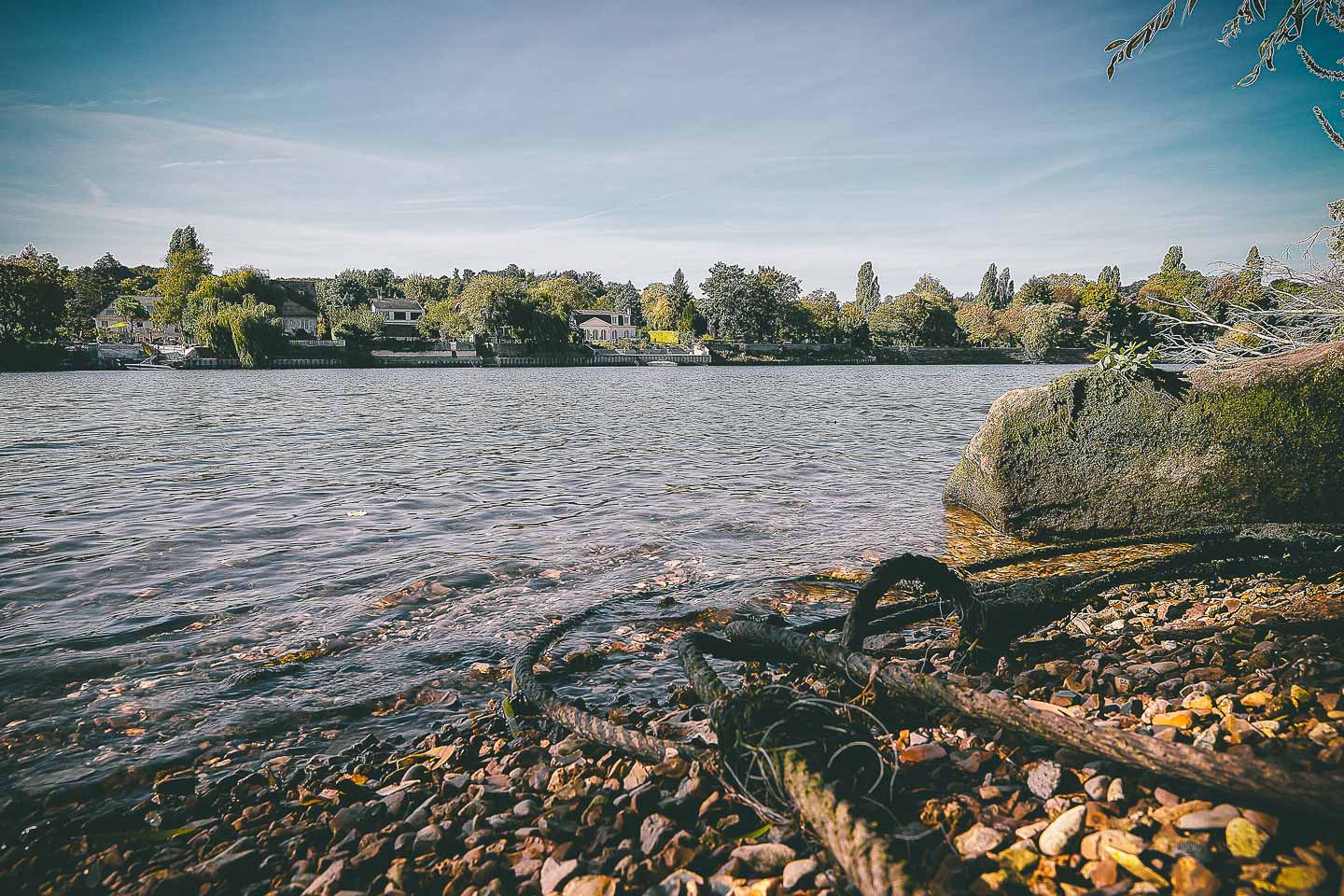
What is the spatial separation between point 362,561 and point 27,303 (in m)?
103

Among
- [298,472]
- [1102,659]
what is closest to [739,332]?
[298,472]

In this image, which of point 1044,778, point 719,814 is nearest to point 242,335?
point 719,814

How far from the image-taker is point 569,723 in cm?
413

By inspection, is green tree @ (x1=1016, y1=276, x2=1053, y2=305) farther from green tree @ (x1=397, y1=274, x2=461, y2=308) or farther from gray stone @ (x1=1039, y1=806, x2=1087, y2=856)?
gray stone @ (x1=1039, y1=806, x2=1087, y2=856)

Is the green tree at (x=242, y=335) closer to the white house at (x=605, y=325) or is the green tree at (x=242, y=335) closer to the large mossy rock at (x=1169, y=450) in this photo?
the white house at (x=605, y=325)

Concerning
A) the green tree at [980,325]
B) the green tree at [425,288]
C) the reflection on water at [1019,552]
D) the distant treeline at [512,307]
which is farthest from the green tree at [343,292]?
the reflection on water at [1019,552]

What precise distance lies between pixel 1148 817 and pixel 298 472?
1656 centimetres

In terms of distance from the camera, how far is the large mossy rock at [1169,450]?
751 centimetres

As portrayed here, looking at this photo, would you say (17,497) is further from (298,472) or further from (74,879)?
(74,879)

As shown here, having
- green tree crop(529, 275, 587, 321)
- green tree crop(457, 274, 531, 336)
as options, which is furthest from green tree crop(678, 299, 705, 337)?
green tree crop(457, 274, 531, 336)

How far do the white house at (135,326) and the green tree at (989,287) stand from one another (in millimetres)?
177994

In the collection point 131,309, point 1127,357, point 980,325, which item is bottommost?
point 1127,357

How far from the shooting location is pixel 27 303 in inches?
3216

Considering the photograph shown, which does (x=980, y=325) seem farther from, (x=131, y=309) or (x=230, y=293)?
(x=131, y=309)
